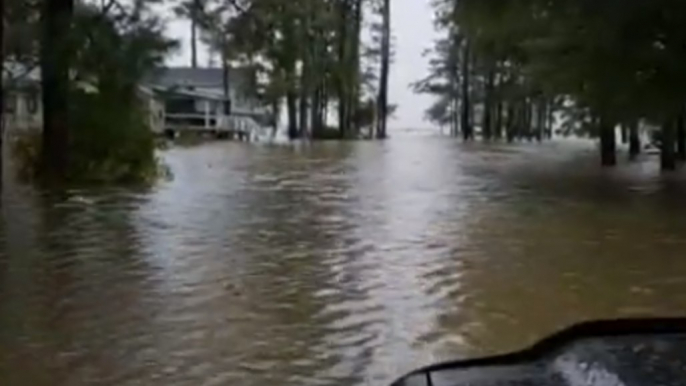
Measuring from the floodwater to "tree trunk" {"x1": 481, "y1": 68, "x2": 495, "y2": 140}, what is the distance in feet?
78.7

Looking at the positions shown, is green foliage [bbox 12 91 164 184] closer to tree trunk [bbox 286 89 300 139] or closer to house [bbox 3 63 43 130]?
house [bbox 3 63 43 130]

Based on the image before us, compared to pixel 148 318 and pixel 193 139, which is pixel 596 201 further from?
pixel 193 139

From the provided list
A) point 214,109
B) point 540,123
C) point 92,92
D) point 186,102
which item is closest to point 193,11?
point 92,92

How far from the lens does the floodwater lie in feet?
11.4

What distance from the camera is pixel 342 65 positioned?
33.1 metres

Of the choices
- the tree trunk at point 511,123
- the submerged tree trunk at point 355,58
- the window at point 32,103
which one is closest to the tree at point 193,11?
the window at point 32,103

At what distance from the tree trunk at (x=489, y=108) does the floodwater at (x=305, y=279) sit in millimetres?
23976

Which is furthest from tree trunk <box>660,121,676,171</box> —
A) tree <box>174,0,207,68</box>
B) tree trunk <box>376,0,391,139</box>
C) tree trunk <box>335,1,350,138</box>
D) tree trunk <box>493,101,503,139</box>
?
tree trunk <box>376,0,391,139</box>

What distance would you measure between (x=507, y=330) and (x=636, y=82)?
19.6ft

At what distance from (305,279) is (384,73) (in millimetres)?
35683

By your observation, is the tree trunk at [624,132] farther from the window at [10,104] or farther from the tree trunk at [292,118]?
the tree trunk at [292,118]

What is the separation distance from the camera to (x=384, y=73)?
132 ft

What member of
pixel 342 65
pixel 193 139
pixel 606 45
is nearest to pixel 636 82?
pixel 606 45

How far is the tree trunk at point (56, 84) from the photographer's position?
8.20 metres
